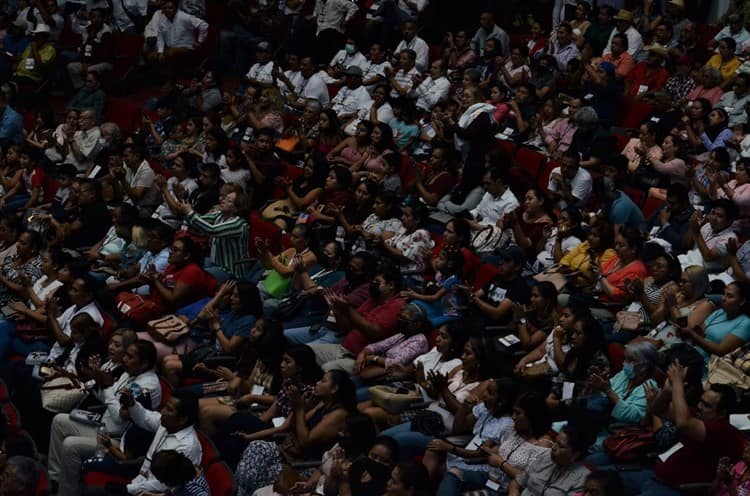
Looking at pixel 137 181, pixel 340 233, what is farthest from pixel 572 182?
pixel 137 181

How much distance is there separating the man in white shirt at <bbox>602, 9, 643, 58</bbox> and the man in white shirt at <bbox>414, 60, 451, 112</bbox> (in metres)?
1.35

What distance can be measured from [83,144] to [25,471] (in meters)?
5.25

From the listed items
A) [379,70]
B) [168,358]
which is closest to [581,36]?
[379,70]

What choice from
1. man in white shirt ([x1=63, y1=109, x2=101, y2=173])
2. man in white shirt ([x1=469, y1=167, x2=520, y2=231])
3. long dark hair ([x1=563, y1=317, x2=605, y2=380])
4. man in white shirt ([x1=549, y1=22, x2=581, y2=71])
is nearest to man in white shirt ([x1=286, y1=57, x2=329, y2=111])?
man in white shirt ([x1=63, y1=109, x2=101, y2=173])

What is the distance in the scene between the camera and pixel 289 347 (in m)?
6.58

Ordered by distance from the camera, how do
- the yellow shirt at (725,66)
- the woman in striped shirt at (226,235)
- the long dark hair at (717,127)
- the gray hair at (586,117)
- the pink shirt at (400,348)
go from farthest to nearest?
1. the yellow shirt at (725,66)
2. the gray hair at (586,117)
3. the long dark hair at (717,127)
4. the woman in striped shirt at (226,235)
5. the pink shirt at (400,348)

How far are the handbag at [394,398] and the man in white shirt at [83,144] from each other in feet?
15.6

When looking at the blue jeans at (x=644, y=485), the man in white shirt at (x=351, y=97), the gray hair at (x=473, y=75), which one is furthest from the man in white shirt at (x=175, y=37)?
the blue jeans at (x=644, y=485)

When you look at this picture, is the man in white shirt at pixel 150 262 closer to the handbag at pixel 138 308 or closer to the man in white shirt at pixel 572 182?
the handbag at pixel 138 308

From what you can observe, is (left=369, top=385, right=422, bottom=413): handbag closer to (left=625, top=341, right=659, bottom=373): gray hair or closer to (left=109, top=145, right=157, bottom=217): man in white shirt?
(left=625, top=341, right=659, bottom=373): gray hair

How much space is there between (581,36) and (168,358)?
532cm

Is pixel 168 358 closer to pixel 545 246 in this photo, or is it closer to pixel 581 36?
pixel 545 246

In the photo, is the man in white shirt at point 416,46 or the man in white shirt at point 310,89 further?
the man in white shirt at point 416,46

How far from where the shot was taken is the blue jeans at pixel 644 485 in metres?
5.32
